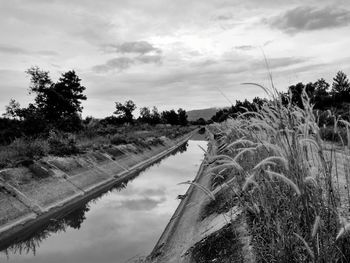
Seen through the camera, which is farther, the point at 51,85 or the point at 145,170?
the point at 51,85

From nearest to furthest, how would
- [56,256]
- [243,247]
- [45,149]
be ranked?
[243,247] < [56,256] < [45,149]

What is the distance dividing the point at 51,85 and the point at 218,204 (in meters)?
54.6

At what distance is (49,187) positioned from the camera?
50.7ft

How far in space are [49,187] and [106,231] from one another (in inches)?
189

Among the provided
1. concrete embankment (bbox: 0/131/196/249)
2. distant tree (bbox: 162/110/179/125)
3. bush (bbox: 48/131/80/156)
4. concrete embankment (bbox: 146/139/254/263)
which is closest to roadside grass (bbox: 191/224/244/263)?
concrete embankment (bbox: 146/139/254/263)

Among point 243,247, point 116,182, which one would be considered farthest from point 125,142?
point 243,247

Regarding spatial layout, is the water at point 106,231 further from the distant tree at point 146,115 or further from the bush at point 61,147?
the distant tree at point 146,115

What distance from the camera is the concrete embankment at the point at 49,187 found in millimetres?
11969

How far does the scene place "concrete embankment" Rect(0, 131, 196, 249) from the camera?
12.0 meters

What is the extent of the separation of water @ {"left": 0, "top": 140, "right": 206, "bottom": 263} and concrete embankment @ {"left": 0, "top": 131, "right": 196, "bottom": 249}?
580 mm

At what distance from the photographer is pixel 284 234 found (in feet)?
12.8

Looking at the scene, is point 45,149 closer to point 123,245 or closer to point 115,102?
point 123,245

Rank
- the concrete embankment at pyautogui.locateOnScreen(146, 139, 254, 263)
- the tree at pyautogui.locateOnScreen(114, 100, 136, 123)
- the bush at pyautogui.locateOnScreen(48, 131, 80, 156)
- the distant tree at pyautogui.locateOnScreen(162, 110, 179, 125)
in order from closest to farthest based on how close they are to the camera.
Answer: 1. the concrete embankment at pyautogui.locateOnScreen(146, 139, 254, 263)
2. the bush at pyautogui.locateOnScreen(48, 131, 80, 156)
3. the tree at pyautogui.locateOnScreen(114, 100, 136, 123)
4. the distant tree at pyautogui.locateOnScreen(162, 110, 179, 125)

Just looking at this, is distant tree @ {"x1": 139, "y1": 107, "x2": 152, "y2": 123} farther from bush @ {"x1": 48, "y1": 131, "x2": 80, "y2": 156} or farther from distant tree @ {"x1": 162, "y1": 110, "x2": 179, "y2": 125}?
bush @ {"x1": 48, "y1": 131, "x2": 80, "y2": 156}
